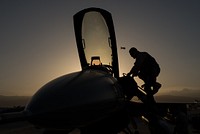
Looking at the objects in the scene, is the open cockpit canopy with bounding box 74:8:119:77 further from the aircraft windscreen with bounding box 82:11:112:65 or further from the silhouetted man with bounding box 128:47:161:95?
the silhouetted man with bounding box 128:47:161:95

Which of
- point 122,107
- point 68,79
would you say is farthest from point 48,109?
point 122,107

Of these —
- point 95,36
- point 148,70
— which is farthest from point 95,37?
point 148,70

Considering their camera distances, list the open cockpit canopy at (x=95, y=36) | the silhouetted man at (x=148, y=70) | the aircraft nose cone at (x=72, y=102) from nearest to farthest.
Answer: the aircraft nose cone at (x=72, y=102) → the silhouetted man at (x=148, y=70) → the open cockpit canopy at (x=95, y=36)

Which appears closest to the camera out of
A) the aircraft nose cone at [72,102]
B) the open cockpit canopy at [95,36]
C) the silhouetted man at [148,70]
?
the aircraft nose cone at [72,102]

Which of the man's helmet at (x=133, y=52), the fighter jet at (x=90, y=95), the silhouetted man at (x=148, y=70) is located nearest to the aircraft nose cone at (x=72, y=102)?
the fighter jet at (x=90, y=95)

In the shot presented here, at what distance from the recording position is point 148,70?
8.09 m

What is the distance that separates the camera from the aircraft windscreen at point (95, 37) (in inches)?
326

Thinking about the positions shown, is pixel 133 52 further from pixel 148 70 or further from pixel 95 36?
pixel 95 36

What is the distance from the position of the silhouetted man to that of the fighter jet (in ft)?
1.84

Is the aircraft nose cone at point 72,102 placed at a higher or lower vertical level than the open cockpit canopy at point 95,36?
lower

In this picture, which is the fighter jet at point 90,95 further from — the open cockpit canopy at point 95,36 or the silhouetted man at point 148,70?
the silhouetted man at point 148,70

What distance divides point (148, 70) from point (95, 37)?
1892 mm

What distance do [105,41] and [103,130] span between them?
3.30 m

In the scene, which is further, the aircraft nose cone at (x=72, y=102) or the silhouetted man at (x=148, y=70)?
the silhouetted man at (x=148, y=70)
